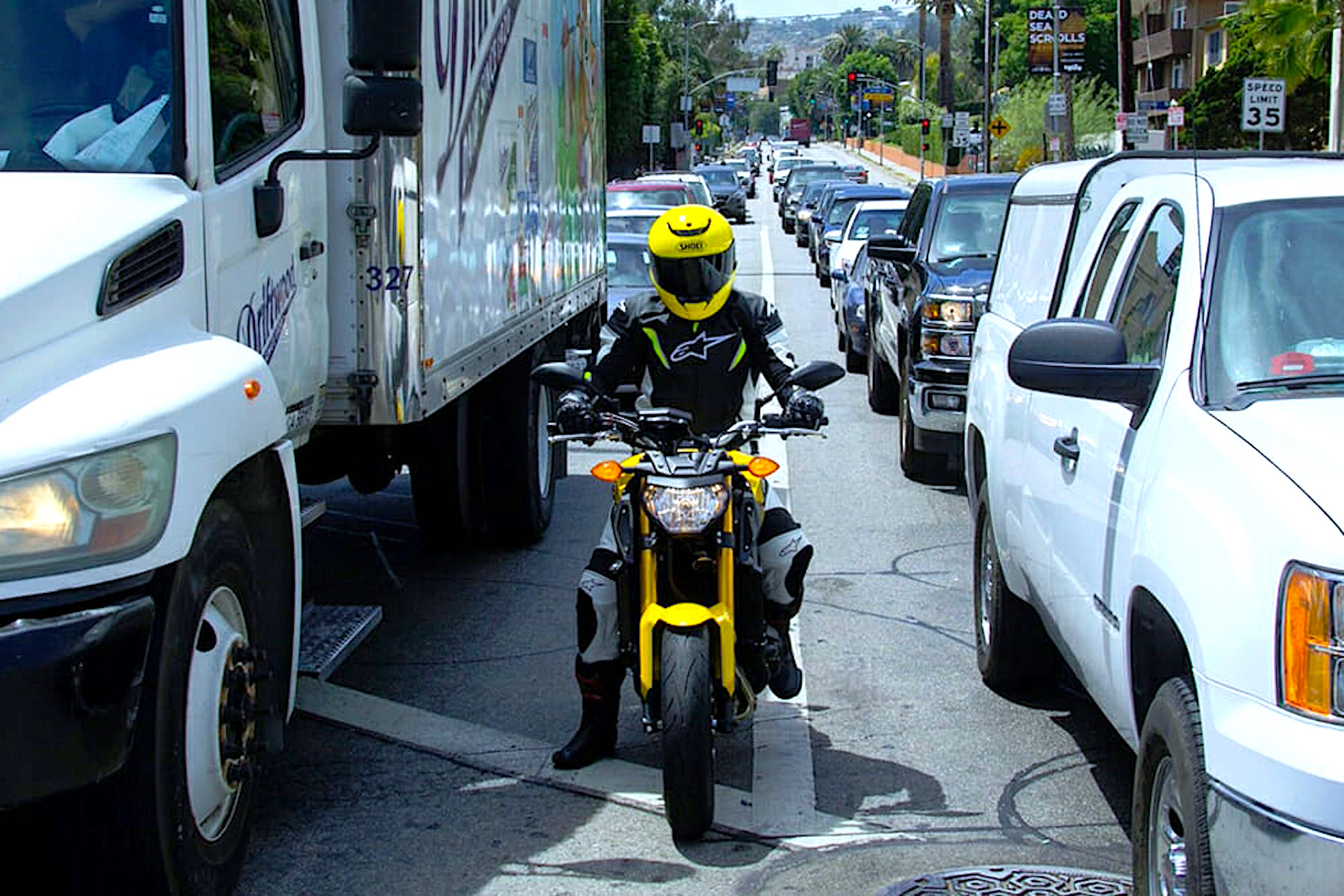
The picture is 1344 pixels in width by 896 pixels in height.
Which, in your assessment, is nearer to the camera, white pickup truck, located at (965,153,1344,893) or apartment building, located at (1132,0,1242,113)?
white pickup truck, located at (965,153,1344,893)

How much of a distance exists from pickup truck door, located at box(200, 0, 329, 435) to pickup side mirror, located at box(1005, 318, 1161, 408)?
7.41 feet

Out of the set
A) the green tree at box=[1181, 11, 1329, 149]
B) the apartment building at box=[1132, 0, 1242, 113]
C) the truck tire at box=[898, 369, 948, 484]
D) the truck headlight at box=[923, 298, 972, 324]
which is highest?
the apartment building at box=[1132, 0, 1242, 113]

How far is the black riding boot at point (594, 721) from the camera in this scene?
19.1 feet

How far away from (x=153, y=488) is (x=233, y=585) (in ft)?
2.28

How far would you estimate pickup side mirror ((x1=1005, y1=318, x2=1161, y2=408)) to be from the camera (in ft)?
14.8

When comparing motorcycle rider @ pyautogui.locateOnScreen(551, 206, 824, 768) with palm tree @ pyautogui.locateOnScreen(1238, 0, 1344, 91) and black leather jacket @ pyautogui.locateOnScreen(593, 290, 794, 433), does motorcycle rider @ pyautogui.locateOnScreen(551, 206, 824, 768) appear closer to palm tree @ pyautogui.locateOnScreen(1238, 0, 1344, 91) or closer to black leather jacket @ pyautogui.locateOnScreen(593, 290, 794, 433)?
black leather jacket @ pyautogui.locateOnScreen(593, 290, 794, 433)

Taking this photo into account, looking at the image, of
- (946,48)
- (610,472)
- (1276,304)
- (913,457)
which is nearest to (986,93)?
(946,48)

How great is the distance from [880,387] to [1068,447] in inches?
386

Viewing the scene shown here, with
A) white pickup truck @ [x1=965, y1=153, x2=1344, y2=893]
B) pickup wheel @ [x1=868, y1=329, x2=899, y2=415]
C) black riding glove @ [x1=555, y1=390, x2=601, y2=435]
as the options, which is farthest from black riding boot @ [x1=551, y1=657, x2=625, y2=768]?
pickup wheel @ [x1=868, y1=329, x2=899, y2=415]

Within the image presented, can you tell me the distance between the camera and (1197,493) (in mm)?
3898

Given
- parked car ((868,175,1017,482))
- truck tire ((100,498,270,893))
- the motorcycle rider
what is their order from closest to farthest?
truck tire ((100,498,270,893)), the motorcycle rider, parked car ((868,175,1017,482))

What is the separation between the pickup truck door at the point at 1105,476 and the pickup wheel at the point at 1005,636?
972 mm

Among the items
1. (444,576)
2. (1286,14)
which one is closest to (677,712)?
(444,576)

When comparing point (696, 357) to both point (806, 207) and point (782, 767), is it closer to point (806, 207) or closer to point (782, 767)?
point (782, 767)
